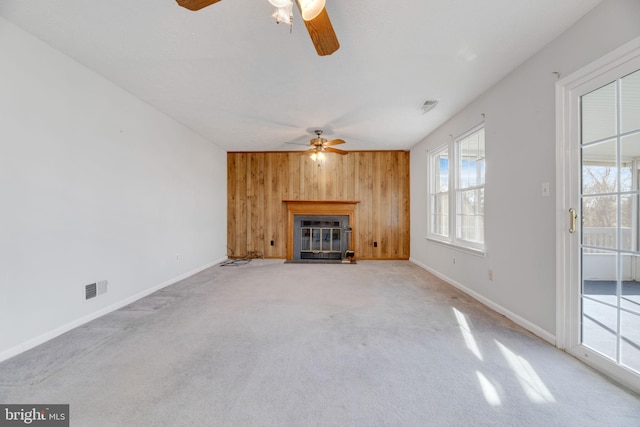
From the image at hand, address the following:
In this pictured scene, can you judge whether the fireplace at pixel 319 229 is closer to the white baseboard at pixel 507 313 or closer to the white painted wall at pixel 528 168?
the white baseboard at pixel 507 313

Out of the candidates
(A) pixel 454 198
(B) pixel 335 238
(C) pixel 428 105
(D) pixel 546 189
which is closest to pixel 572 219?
(D) pixel 546 189

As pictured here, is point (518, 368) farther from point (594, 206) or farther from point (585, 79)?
point (585, 79)

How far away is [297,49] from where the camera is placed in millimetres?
2041

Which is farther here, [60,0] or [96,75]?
[96,75]

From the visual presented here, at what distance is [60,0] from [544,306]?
4210 mm

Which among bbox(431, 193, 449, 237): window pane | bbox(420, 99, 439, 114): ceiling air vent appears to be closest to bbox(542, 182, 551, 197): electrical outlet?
bbox(420, 99, 439, 114): ceiling air vent

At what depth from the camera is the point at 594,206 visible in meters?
1.70

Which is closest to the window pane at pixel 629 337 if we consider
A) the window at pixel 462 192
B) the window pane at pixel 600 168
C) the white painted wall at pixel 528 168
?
the white painted wall at pixel 528 168

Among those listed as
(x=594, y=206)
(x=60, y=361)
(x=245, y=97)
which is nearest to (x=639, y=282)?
(x=594, y=206)

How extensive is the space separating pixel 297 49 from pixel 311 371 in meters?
2.48

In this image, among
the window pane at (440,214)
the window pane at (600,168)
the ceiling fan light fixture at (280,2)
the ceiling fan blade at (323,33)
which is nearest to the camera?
the ceiling fan light fixture at (280,2)

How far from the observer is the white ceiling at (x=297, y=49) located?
1646mm

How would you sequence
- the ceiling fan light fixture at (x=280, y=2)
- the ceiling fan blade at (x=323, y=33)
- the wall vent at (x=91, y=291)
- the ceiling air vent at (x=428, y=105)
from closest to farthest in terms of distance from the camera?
the ceiling fan light fixture at (x=280, y=2), the ceiling fan blade at (x=323, y=33), the wall vent at (x=91, y=291), the ceiling air vent at (x=428, y=105)

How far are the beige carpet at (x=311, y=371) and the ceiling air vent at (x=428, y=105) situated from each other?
95.7 inches
